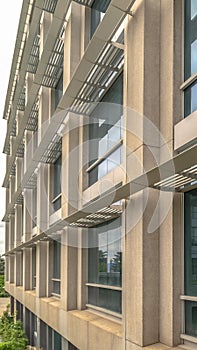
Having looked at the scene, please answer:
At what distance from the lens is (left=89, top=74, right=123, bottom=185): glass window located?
435 inches

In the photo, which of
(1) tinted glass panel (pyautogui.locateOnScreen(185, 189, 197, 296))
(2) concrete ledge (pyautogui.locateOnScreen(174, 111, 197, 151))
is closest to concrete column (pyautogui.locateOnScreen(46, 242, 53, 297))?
(1) tinted glass panel (pyautogui.locateOnScreen(185, 189, 197, 296))

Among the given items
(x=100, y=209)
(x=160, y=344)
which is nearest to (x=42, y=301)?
(x=100, y=209)

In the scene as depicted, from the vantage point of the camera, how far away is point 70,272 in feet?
46.1

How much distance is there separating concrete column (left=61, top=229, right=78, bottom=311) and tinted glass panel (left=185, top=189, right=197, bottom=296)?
22.3ft

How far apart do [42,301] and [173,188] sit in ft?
40.6

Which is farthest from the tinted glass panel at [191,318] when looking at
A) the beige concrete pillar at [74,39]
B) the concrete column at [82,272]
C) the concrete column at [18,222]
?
the concrete column at [18,222]

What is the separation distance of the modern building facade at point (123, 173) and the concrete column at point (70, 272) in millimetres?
34

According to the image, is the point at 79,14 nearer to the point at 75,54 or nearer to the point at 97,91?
the point at 75,54

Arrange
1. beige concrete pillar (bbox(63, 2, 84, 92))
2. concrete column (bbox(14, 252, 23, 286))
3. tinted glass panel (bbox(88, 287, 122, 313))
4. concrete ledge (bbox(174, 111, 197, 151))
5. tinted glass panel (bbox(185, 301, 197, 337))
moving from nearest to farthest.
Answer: concrete ledge (bbox(174, 111, 197, 151)), tinted glass panel (bbox(185, 301, 197, 337)), tinted glass panel (bbox(88, 287, 122, 313)), beige concrete pillar (bbox(63, 2, 84, 92)), concrete column (bbox(14, 252, 23, 286))

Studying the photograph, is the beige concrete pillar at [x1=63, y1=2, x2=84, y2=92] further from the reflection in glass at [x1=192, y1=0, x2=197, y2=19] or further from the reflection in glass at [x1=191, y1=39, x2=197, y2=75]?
the reflection in glass at [x1=191, y1=39, x2=197, y2=75]

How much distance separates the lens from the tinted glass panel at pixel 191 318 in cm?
735

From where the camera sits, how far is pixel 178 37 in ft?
26.7

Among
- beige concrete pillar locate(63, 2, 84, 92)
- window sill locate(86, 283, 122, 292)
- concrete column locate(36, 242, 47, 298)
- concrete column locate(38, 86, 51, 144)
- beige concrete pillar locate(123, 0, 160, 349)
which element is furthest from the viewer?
concrete column locate(36, 242, 47, 298)

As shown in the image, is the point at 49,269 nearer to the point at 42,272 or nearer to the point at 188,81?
the point at 42,272
